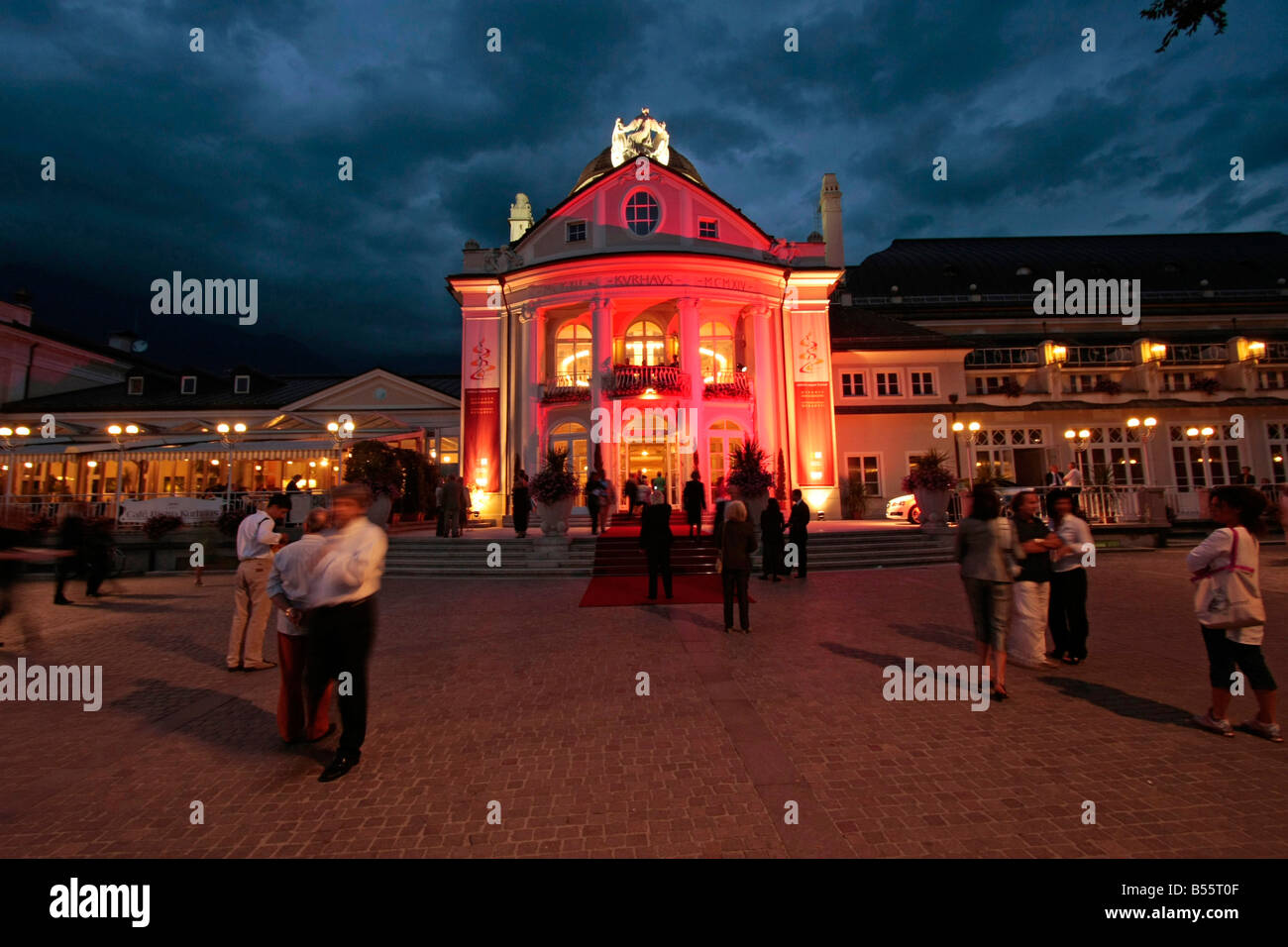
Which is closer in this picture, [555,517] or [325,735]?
[325,735]

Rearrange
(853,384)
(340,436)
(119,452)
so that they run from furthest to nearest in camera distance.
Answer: (853,384) → (340,436) → (119,452)

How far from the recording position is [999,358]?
28922 millimetres

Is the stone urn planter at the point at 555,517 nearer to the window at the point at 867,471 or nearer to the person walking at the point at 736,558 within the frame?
the person walking at the point at 736,558

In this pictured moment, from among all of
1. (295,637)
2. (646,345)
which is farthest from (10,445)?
(295,637)

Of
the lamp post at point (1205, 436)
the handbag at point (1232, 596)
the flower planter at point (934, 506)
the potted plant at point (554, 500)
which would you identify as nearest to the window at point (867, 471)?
the flower planter at point (934, 506)

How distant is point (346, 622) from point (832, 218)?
3408cm

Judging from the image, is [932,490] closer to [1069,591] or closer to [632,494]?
[632,494]

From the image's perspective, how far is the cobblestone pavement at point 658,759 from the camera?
2.91 metres

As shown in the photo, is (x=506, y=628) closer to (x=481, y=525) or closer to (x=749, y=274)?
(x=481, y=525)

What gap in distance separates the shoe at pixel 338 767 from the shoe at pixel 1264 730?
6.45 metres

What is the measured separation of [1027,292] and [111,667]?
44995 mm

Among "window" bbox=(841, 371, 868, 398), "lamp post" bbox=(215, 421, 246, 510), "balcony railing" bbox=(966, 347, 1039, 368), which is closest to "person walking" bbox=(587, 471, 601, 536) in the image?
"lamp post" bbox=(215, 421, 246, 510)
